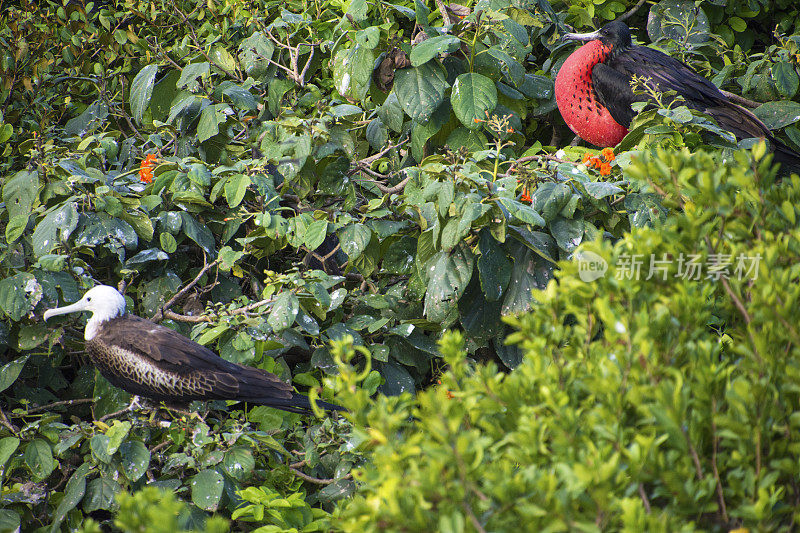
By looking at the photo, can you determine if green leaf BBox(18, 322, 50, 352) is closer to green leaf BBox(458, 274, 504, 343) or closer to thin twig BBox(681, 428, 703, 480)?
green leaf BBox(458, 274, 504, 343)

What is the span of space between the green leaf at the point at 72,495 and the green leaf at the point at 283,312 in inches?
26.5

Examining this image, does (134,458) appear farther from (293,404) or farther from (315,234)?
(315,234)

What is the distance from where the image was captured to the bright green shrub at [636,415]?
0.89 metres

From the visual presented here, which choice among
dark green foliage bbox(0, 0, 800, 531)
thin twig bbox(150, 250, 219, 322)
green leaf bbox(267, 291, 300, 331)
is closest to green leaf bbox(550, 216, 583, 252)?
dark green foliage bbox(0, 0, 800, 531)

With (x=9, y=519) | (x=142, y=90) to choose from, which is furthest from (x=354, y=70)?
(x=9, y=519)

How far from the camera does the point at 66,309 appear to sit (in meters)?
2.22

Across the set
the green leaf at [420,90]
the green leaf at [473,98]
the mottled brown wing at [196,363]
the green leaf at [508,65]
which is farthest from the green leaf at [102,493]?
the green leaf at [508,65]

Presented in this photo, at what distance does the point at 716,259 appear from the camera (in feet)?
4.01

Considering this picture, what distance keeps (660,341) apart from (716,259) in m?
0.23

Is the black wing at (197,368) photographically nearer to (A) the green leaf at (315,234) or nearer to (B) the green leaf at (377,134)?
(A) the green leaf at (315,234)

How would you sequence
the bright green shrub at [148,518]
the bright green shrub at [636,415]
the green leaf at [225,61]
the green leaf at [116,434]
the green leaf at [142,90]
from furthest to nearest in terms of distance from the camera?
the green leaf at [225,61]
the green leaf at [142,90]
the green leaf at [116,434]
the bright green shrub at [636,415]
the bright green shrub at [148,518]

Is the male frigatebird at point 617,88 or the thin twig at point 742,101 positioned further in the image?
the thin twig at point 742,101

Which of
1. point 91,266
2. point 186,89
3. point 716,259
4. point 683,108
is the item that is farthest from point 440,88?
point 716,259

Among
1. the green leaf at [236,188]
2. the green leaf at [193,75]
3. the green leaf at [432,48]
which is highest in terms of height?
the green leaf at [432,48]
